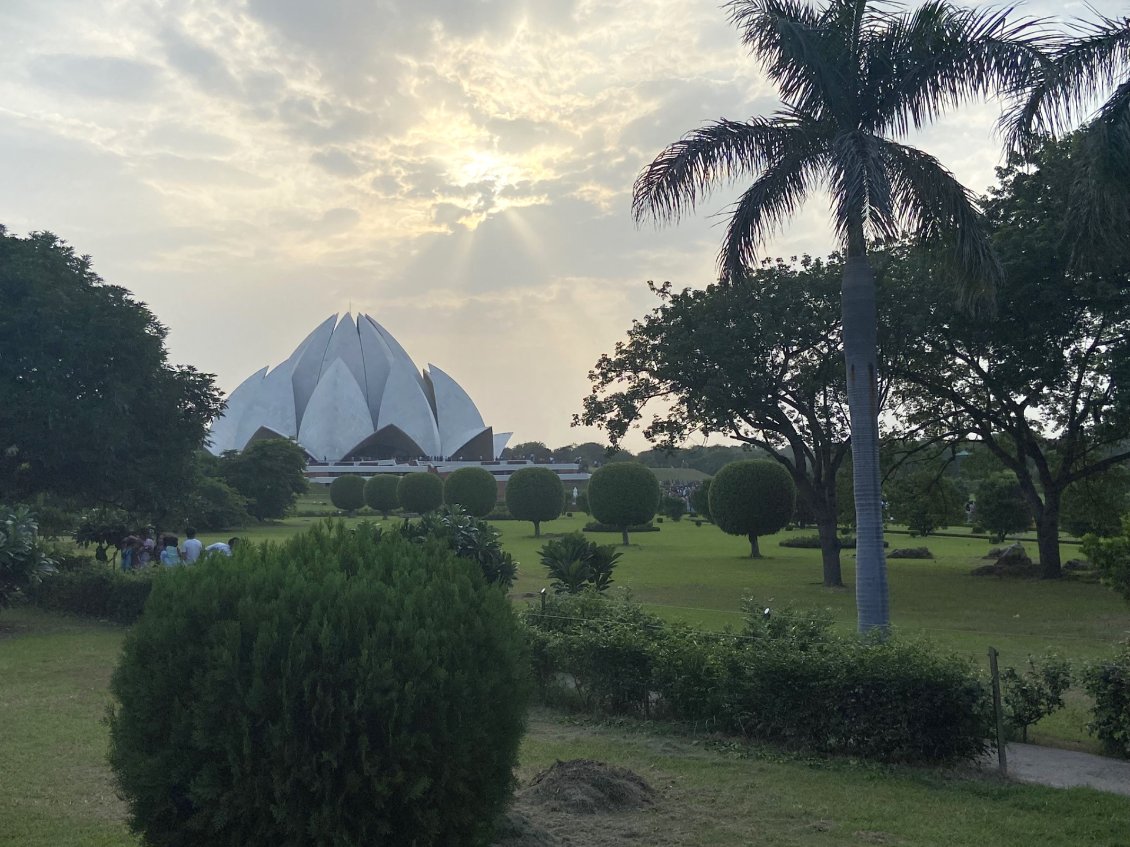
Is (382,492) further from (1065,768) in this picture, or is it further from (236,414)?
(1065,768)

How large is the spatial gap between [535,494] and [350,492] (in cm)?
1630

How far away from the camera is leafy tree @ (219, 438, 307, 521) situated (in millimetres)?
37344

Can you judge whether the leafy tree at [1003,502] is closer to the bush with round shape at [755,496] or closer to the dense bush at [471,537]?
the bush with round shape at [755,496]

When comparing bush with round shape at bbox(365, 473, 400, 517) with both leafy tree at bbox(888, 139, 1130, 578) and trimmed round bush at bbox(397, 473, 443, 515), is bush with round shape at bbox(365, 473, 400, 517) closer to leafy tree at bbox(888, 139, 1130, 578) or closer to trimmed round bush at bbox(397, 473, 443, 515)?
trimmed round bush at bbox(397, 473, 443, 515)

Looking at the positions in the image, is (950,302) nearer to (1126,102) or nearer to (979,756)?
(1126,102)

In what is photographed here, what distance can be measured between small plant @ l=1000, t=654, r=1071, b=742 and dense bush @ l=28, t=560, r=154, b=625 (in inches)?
383

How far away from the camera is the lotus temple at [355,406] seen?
208ft

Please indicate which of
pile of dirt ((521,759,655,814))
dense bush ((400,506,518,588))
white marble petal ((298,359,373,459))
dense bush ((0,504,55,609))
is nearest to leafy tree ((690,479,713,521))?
dense bush ((400,506,518,588))

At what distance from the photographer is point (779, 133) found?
9133 millimetres

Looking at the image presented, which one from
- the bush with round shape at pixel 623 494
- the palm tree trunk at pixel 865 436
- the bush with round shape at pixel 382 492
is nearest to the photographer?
the palm tree trunk at pixel 865 436

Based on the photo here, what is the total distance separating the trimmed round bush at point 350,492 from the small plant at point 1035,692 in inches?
1655

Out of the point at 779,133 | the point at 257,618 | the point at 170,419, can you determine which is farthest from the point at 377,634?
the point at 170,419

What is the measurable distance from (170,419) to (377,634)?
43.6ft

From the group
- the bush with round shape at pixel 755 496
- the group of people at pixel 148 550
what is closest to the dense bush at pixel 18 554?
the group of people at pixel 148 550
